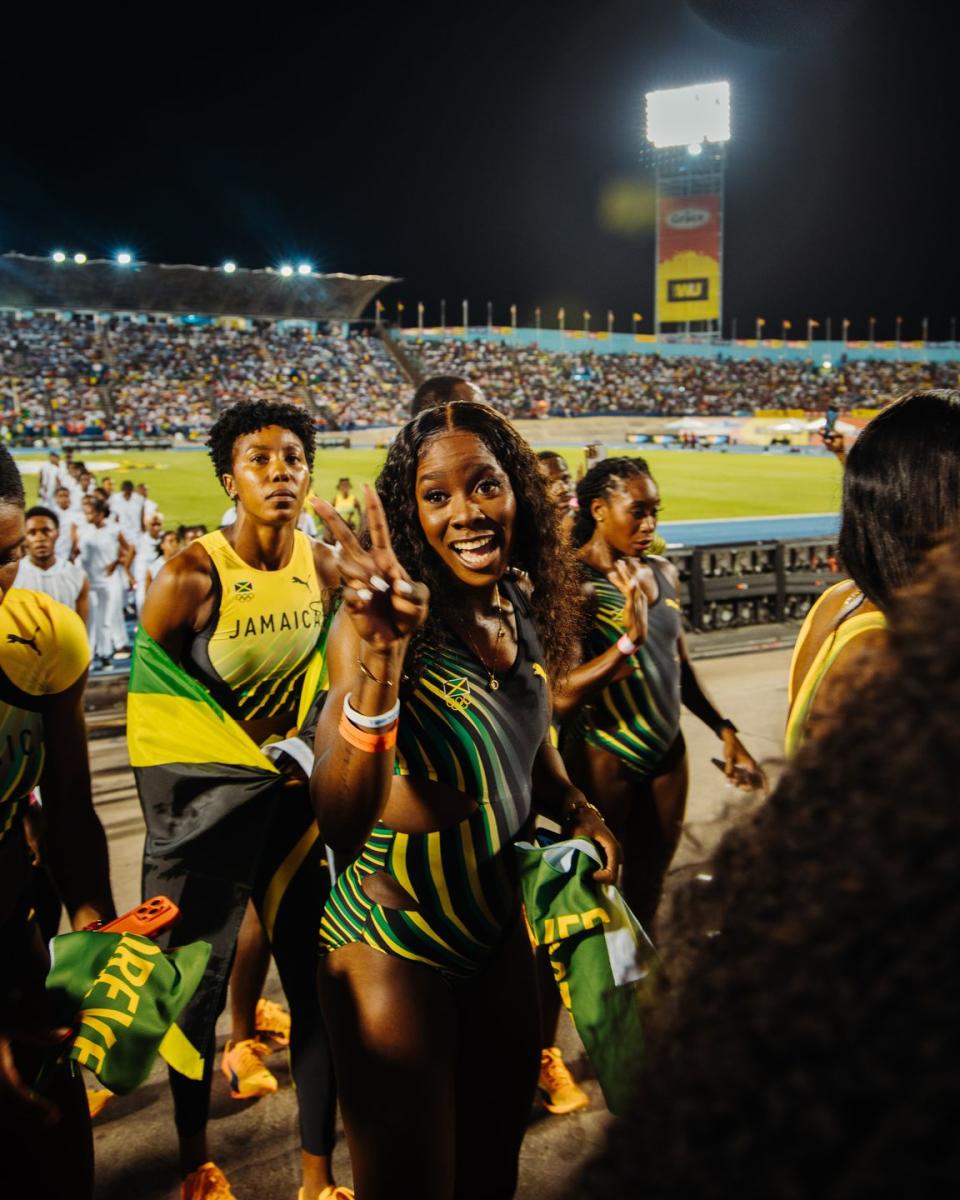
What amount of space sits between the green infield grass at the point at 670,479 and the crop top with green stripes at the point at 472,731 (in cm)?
2042

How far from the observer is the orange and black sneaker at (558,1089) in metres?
3.29

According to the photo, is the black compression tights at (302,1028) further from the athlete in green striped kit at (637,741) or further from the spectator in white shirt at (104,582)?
the spectator in white shirt at (104,582)

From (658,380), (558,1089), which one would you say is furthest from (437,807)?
(658,380)

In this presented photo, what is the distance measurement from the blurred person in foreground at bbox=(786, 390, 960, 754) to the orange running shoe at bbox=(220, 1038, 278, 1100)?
99.9 inches

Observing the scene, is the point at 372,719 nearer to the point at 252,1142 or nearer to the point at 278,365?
the point at 252,1142

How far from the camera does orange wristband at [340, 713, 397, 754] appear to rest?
71.8 inches

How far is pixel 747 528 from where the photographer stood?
971 inches

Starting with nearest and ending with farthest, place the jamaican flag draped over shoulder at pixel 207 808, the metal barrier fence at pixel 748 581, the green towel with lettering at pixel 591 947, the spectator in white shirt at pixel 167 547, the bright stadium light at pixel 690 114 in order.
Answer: the green towel with lettering at pixel 591 947 → the jamaican flag draped over shoulder at pixel 207 808 → the spectator in white shirt at pixel 167 547 → the metal barrier fence at pixel 748 581 → the bright stadium light at pixel 690 114

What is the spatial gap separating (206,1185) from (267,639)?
1799mm

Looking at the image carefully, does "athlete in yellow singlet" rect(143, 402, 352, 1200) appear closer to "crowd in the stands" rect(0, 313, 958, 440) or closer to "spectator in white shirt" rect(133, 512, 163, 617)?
"spectator in white shirt" rect(133, 512, 163, 617)

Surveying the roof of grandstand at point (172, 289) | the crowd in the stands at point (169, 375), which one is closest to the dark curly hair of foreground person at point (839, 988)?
the crowd in the stands at point (169, 375)

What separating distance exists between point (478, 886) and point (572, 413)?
2309 inches

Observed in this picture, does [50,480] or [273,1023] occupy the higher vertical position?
[50,480]

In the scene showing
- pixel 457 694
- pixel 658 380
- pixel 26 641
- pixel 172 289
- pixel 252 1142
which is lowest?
pixel 252 1142
